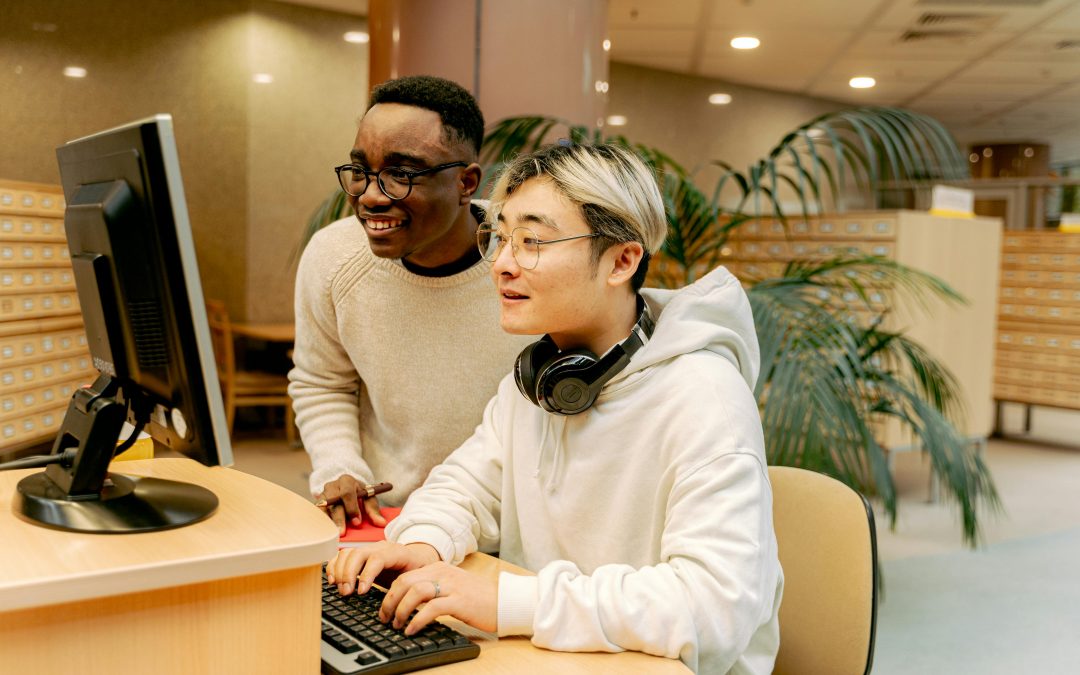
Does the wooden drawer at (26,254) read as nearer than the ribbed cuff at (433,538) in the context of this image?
No

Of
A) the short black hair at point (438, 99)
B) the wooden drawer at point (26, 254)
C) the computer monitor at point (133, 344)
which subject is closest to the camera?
the computer monitor at point (133, 344)

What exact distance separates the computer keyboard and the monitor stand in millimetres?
215

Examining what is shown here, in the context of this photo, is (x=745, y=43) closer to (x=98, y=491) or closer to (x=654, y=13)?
(x=654, y=13)

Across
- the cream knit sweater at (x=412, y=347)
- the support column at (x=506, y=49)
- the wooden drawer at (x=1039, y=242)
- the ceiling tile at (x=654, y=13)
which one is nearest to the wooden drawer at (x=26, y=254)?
the support column at (x=506, y=49)

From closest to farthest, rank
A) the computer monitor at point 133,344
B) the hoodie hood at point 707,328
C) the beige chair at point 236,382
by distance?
the computer monitor at point 133,344 < the hoodie hood at point 707,328 < the beige chair at point 236,382

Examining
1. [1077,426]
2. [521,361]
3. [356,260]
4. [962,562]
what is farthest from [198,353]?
[1077,426]

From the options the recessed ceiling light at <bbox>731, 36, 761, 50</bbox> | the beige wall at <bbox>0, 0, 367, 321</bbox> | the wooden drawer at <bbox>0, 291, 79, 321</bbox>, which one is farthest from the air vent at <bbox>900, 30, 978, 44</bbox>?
the wooden drawer at <bbox>0, 291, 79, 321</bbox>

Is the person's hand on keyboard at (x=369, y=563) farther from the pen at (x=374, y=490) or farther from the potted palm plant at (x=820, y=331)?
the potted palm plant at (x=820, y=331)

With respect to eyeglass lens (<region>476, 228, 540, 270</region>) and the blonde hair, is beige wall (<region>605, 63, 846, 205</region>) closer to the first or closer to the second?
the blonde hair

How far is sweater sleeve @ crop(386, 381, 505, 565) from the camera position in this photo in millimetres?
1513

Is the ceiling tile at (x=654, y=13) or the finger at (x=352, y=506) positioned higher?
the ceiling tile at (x=654, y=13)

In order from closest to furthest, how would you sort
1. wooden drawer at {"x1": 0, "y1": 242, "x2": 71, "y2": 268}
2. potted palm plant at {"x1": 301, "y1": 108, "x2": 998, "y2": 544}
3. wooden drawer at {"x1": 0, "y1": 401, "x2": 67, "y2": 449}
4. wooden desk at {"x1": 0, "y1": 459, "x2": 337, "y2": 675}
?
wooden desk at {"x1": 0, "y1": 459, "x2": 337, "y2": 675}, potted palm plant at {"x1": 301, "y1": 108, "x2": 998, "y2": 544}, wooden drawer at {"x1": 0, "y1": 401, "x2": 67, "y2": 449}, wooden drawer at {"x1": 0, "y1": 242, "x2": 71, "y2": 268}

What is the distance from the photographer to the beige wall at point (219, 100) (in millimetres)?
4324

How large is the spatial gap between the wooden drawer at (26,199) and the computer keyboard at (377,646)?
3.05 meters
